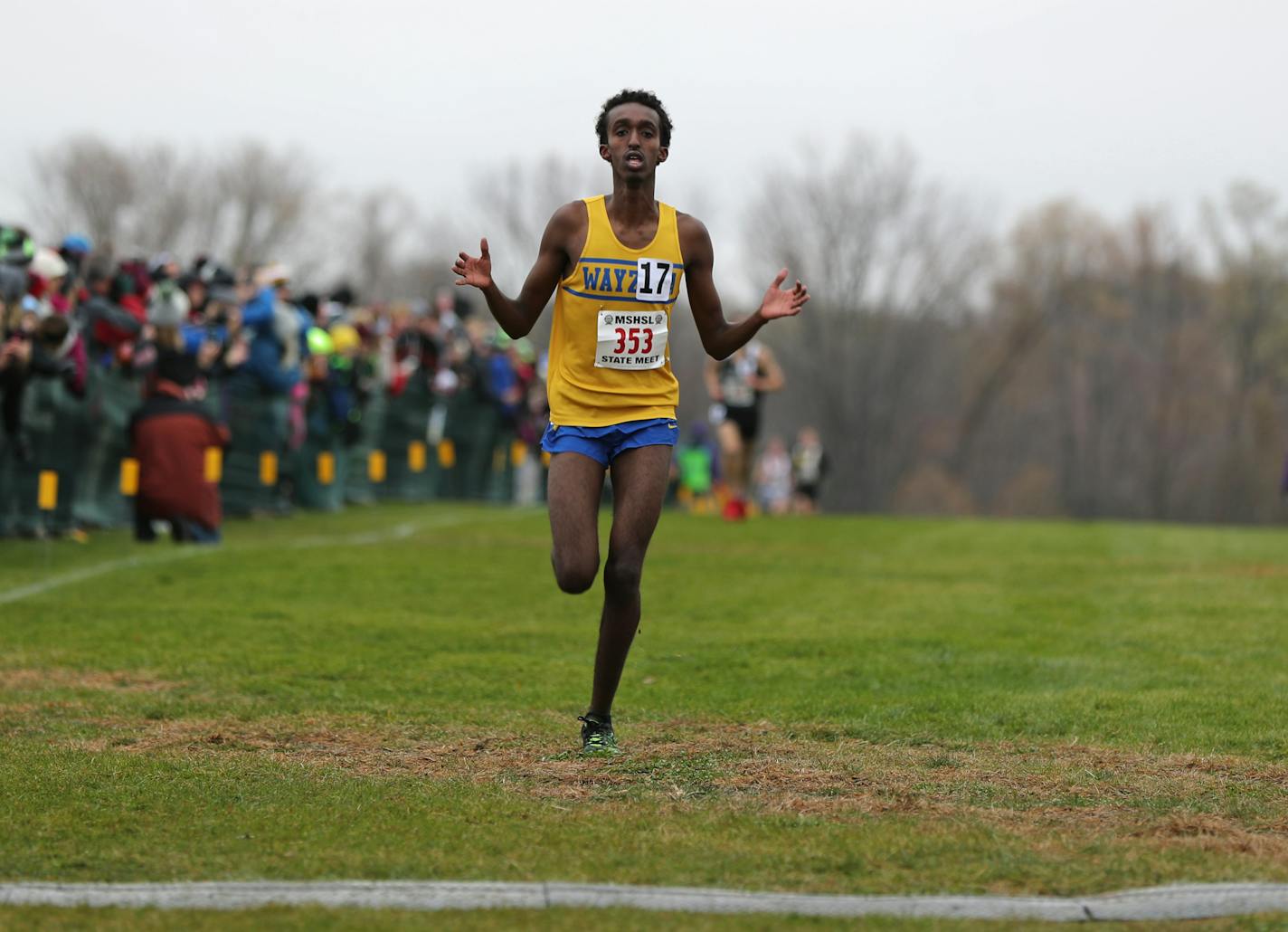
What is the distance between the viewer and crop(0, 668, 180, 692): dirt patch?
31.0 feet

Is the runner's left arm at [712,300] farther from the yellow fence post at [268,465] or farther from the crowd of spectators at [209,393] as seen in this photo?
the yellow fence post at [268,465]

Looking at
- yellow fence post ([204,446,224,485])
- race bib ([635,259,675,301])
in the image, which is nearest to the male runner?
race bib ([635,259,675,301])

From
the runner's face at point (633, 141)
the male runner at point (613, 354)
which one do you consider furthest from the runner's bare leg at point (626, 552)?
the runner's face at point (633, 141)

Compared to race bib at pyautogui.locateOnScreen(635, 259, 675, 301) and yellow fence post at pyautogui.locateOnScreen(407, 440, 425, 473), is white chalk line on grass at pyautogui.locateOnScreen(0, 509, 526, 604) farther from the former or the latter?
race bib at pyautogui.locateOnScreen(635, 259, 675, 301)

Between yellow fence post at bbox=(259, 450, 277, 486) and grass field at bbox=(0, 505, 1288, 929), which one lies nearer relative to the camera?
grass field at bbox=(0, 505, 1288, 929)

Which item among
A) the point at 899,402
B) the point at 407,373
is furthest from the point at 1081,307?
the point at 407,373

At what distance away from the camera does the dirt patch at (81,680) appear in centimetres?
945

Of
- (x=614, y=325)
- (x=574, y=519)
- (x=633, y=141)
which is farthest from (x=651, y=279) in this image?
(x=574, y=519)

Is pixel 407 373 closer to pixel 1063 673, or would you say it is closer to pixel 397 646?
pixel 397 646

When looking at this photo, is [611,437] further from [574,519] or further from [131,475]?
[131,475]

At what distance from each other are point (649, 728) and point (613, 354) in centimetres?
166

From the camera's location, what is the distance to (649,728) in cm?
838

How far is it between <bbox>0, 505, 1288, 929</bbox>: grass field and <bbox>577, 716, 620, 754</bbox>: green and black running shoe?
0.47 ft

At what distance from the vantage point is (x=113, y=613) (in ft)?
41.3
